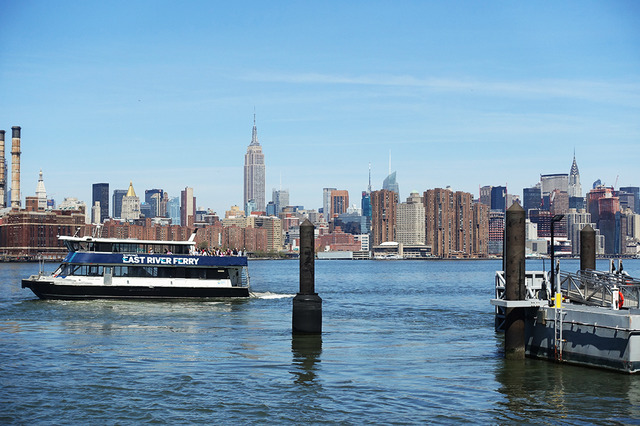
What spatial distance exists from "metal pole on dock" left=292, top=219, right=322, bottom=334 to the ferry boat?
895 inches

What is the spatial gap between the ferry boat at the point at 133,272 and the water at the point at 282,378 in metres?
11.6

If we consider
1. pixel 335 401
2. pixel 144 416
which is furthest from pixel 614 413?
pixel 144 416

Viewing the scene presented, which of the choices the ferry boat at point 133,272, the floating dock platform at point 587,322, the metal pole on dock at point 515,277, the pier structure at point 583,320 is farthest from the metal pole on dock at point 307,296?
the ferry boat at point 133,272

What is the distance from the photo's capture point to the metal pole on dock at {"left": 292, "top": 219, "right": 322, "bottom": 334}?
3462 centimetres

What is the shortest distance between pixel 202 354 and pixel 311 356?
4.25m

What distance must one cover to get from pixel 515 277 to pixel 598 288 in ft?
15.2

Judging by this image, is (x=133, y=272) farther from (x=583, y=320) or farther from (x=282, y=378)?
(x=583, y=320)

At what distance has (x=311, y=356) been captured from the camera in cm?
3189

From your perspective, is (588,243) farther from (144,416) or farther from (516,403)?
(144,416)

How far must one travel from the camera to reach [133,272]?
56.9 metres

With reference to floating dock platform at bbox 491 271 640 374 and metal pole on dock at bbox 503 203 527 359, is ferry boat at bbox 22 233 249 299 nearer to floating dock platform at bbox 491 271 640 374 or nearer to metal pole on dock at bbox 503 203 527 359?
floating dock platform at bbox 491 271 640 374

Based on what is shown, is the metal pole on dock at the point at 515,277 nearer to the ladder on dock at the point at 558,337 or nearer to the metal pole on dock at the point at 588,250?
the ladder on dock at the point at 558,337

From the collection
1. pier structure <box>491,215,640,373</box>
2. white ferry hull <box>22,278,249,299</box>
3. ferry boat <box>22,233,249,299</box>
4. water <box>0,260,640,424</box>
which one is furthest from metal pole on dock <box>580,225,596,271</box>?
white ferry hull <box>22,278,249,299</box>

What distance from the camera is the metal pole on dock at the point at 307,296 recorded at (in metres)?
34.6
